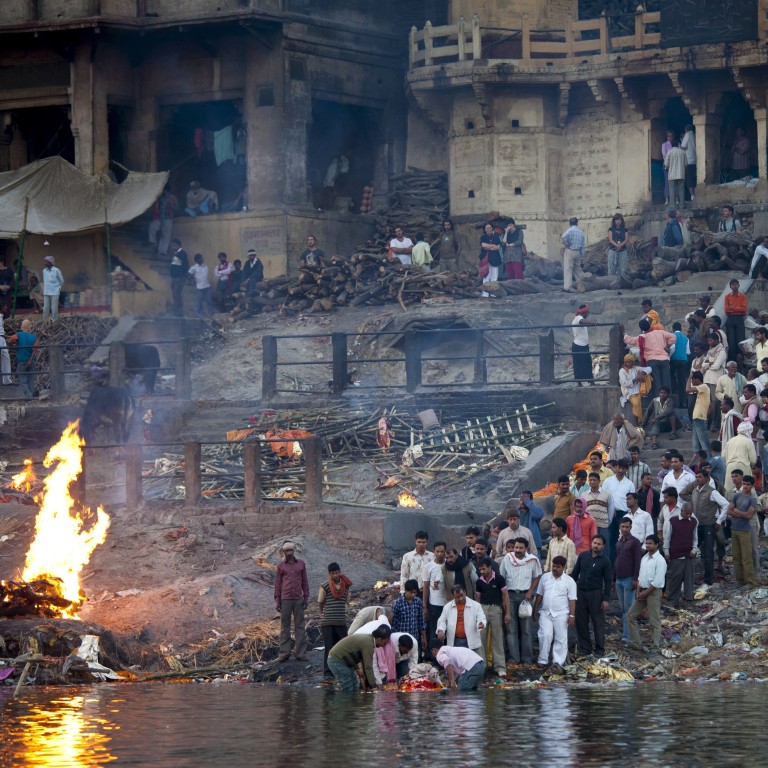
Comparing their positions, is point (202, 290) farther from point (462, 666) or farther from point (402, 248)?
point (462, 666)

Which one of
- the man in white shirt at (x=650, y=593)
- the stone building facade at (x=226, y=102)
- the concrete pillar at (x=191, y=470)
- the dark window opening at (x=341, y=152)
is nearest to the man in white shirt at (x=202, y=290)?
the stone building facade at (x=226, y=102)

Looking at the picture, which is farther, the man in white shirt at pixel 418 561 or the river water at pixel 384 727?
the man in white shirt at pixel 418 561

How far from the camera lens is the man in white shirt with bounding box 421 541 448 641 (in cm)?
1981

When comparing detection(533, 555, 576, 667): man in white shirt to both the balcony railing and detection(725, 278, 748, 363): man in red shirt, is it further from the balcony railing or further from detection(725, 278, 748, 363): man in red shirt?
the balcony railing

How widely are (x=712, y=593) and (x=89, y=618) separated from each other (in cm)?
682

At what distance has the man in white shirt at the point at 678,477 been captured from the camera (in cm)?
2161

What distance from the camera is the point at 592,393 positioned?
87.1ft

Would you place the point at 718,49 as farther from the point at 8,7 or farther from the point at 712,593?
the point at 712,593

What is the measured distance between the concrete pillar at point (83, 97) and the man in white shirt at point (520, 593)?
67.9 ft

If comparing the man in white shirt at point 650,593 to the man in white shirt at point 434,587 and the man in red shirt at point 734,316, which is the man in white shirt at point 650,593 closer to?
the man in white shirt at point 434,587

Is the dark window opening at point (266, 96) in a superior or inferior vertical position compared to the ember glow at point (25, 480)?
superior

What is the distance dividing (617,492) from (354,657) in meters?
4.41

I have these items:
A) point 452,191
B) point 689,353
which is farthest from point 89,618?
point 452,191

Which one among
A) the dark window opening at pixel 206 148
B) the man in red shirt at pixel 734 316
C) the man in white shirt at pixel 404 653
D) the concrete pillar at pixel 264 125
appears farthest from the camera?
the dark window opening at pixel 206 148
